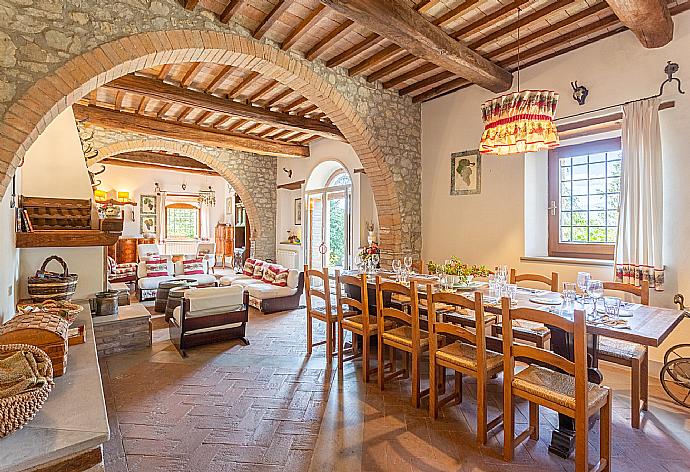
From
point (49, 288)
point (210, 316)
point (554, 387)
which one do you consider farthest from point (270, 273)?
point (554, 387)

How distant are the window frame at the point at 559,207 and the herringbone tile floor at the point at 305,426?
4.06 ft

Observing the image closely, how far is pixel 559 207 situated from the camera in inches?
179

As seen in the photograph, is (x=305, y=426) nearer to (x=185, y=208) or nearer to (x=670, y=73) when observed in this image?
(x=670, y=73)

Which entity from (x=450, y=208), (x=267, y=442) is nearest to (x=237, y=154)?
(x=450, y=208)

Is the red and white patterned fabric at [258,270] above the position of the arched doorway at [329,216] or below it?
below

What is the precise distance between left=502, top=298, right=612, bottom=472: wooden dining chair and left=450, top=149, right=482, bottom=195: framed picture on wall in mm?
3219

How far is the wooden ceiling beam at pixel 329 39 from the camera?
3.80 metres

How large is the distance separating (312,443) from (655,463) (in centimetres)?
204

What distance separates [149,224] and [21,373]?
11173mm

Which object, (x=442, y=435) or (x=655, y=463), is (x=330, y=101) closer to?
(x=442, y=435)

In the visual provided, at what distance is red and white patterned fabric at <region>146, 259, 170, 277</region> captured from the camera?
25.6 ft

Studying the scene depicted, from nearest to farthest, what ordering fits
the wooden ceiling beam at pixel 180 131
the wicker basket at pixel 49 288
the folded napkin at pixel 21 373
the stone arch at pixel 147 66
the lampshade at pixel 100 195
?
the folded napkin at pixel 21 373, the stone arch at pixel 147 66, the wicker basket at pixel 49 288, the wooden ceiling beam at pixel 180 131, the lampshade at pixel 100 195

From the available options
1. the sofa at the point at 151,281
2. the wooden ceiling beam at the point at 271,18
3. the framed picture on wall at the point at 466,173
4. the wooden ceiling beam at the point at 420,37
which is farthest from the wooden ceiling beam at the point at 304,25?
the sofa at the point at 151,281

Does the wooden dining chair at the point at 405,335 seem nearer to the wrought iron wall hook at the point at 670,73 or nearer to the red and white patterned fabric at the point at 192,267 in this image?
the wrought iron wall hook at the point at 670,73
